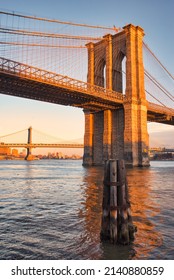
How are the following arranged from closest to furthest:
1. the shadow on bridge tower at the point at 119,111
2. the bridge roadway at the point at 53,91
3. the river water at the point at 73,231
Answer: the river water at the point at 73,231 < the bridge roadway at the point at 53,91 < the shadow on bridge tower at the point at 119,111

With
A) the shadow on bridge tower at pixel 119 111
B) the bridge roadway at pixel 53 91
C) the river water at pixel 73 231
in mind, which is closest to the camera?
the river water at pixel 73 231

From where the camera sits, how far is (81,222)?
787 centimetres

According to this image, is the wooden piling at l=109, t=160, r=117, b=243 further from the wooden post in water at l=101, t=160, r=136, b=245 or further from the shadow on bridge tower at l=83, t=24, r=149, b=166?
the shadow on bridge tower at l=83, t=24, r=149, b=166

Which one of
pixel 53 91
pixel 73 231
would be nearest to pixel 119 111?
pixel 53 91

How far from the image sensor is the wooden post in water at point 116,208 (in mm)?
5711

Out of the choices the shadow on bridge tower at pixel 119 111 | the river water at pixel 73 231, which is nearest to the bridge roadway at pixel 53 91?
the shadow on bridge tower at pixel 119 111

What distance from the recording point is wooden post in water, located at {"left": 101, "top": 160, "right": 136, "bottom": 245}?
18.7 ft

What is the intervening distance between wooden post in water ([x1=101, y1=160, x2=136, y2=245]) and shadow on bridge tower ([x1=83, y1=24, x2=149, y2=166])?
38.4 m

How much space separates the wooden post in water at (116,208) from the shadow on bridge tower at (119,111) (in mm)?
38351

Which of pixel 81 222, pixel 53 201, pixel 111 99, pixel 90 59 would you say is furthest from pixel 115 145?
pixel 81 222

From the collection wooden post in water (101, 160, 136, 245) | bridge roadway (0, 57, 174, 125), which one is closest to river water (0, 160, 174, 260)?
wooden post in water (101, 160, 136, 245)

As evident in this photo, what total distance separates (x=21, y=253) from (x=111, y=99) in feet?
132

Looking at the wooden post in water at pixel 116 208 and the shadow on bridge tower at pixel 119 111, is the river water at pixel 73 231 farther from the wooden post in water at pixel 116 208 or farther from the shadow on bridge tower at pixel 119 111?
the shadow on bridge tower at pixel 119 111
